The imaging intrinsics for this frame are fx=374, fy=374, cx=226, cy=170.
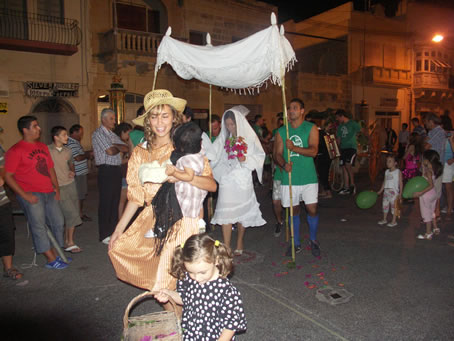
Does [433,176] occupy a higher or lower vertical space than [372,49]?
lower

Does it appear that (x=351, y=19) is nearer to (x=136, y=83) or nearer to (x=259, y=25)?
(x=259, y=25)

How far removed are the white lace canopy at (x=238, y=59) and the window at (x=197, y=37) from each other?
13.9 metres

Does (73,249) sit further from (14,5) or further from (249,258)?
(14,5)

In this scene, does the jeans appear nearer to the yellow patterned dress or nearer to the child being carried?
the yellow patterned dress

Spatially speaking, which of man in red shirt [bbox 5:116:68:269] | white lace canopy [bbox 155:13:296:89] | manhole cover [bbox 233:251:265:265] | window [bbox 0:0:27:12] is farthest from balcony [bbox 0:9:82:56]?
manhole cover [bbox 233:251:265:265]

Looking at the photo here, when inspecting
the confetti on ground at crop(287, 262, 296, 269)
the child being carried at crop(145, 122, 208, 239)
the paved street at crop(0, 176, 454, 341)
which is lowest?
the paved street at crop(0, 176, 454, 341)

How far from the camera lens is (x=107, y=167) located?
5.89m

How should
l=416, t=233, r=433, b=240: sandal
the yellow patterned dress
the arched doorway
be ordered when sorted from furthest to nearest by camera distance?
the arched doorway, l=416, t=233, r=433, b=240: sandal, the yellow patterned dress

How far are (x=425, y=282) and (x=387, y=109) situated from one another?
25.1 metres

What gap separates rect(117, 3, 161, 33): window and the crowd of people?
12056mm

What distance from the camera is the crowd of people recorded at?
238 centimetres

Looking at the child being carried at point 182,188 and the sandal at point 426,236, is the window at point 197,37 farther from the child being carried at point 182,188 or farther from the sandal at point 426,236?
the child being carried at point 182,188

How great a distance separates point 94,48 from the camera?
16.5m

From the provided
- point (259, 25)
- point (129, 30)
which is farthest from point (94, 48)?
point (259, 25)
